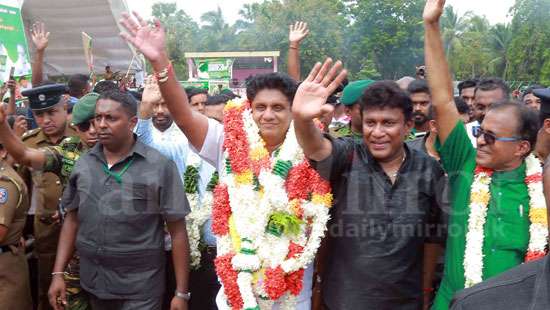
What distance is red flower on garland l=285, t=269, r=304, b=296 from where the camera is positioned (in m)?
2.82

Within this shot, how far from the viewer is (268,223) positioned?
2.85m

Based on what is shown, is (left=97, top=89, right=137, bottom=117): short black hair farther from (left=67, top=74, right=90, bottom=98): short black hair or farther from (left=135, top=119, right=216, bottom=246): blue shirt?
(left=67, top=74, right=90, bottom=98): short black hair

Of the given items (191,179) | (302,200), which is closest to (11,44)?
(191,179)

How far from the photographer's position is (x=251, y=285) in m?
2.82

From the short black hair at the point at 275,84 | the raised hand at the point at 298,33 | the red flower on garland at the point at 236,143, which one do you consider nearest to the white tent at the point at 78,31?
the raised hand at the point at 298,33

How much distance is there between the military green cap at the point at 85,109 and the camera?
371cm

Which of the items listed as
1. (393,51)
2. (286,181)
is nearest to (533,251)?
(286,181)

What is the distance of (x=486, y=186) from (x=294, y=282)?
1.16 m

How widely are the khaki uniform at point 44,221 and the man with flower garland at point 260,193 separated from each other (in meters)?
1.57

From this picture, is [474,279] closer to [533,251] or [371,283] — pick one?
[533,251]

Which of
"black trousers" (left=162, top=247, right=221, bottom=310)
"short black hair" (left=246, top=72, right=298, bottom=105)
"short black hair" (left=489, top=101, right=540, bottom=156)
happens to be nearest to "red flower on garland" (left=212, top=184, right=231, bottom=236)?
"short black hair" (left=246, top=72, right=298, bottom=105)

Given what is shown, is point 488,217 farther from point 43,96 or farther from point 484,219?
point 43,96

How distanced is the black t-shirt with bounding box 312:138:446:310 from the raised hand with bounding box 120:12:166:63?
44.2 inches

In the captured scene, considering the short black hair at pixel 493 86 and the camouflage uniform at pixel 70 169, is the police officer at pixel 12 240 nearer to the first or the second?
the camouflage uniform at pixel 70 169
